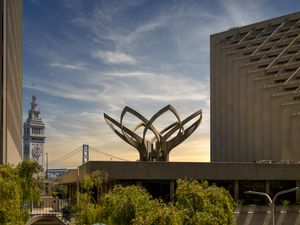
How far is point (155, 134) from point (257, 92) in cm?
2255

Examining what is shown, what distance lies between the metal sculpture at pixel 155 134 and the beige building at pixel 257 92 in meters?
16.0

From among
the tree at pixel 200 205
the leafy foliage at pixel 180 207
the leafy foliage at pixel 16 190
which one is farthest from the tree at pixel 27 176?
the tree at pixel 200 205

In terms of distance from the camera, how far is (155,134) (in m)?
55.2

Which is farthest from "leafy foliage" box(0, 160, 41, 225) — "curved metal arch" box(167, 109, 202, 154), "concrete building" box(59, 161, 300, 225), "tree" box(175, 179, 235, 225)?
"curved metal arch" box(167, 109, 202, 154)

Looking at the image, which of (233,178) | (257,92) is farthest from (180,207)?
(257,92)

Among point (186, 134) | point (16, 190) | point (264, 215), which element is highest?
point (186, 134)

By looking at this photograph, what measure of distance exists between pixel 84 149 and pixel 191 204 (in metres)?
176

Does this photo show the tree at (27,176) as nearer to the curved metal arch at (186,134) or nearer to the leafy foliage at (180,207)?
the leafy foliage at (180,207)

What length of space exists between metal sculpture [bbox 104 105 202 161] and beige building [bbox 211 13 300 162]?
630 inches

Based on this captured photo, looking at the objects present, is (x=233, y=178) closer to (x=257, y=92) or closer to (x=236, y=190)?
(x=236, y=190)

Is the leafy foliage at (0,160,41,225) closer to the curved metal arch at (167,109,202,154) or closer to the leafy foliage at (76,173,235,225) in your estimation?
the leafy foliage at (76,173,235,225)

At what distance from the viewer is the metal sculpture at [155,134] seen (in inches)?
2074

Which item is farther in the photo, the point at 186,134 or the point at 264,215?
the point at 186,134

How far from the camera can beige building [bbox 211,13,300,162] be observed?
6631 cm
